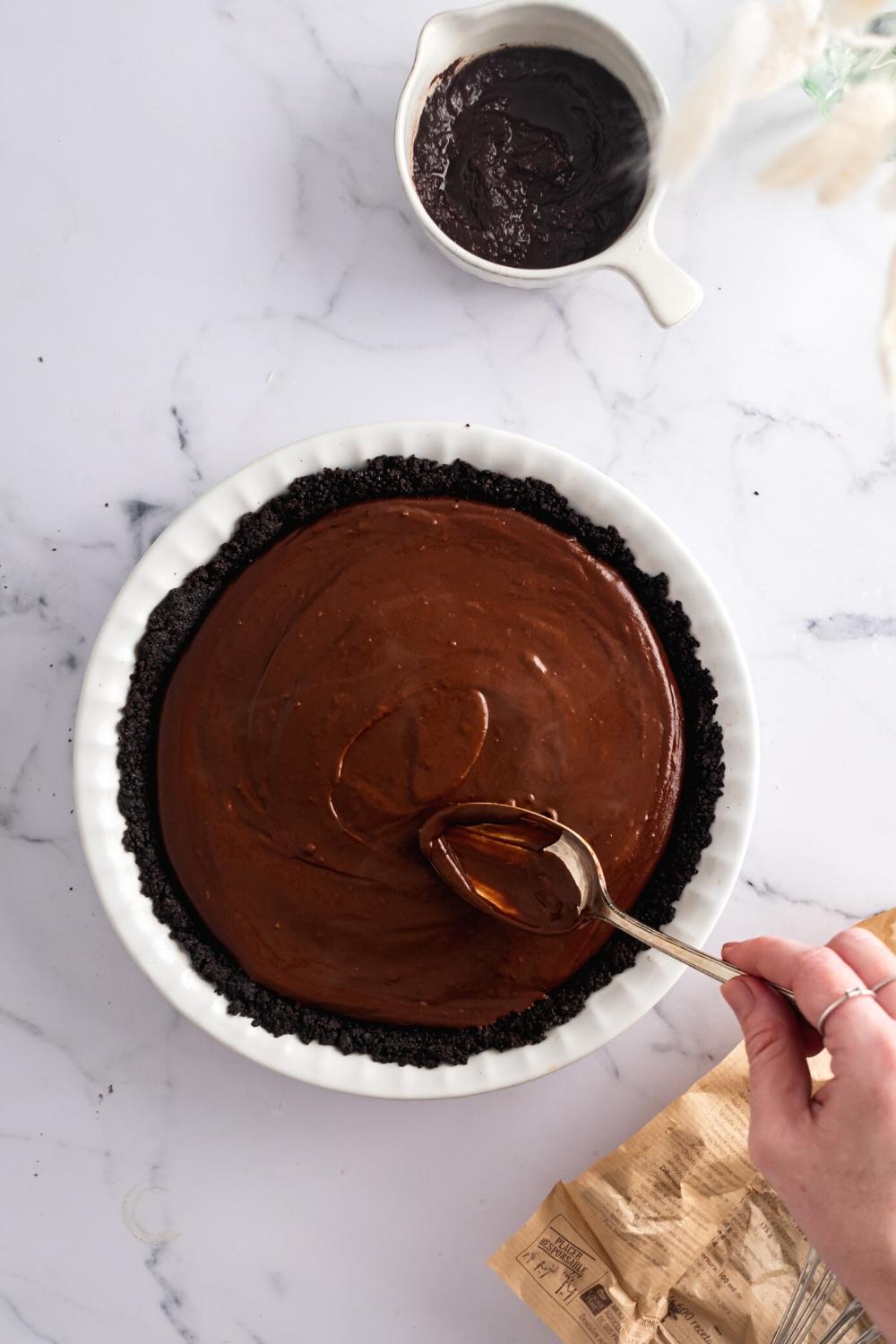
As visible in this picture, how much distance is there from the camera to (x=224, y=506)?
5.54 feet

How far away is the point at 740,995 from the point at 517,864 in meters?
0.36

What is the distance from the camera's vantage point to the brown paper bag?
1738 mm

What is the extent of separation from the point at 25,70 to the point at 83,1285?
202 centimetres

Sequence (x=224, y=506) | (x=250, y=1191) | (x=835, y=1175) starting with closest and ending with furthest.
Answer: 1. (x=835, y=1175)
2. (x=224, y=506)
3. (x=250, y=1191)

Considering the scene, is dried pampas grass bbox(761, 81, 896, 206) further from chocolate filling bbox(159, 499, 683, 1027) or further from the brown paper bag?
the brown paper bag

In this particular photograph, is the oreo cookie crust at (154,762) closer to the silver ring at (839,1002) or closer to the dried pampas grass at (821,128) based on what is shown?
the silver ring at (839,1002)

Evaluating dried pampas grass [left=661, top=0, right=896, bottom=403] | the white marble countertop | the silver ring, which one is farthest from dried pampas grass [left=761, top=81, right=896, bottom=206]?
the white marble countertop

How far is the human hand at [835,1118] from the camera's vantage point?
4.13ft

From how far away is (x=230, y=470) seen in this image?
1880mm

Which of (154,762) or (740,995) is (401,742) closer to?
(154,762)

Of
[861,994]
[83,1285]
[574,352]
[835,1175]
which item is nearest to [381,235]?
[574,352]

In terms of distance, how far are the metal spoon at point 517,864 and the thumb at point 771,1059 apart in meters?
0.24

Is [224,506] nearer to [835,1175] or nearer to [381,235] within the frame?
[381,235]

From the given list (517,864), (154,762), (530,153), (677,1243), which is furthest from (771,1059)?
(530,153)
